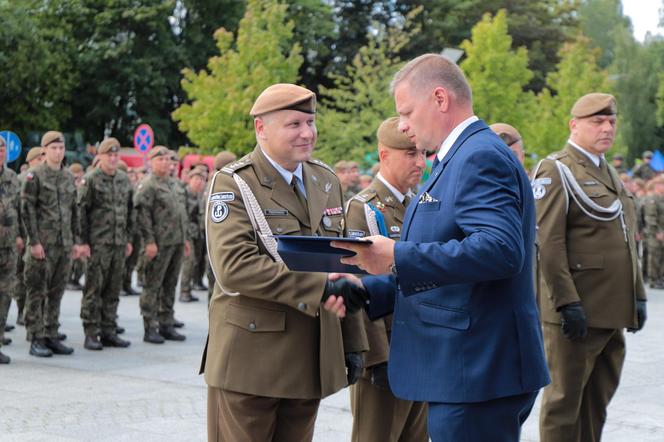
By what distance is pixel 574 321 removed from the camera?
5.72 metres

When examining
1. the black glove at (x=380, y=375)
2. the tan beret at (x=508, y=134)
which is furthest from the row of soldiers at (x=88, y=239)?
the black glove at (x=380, y=375)

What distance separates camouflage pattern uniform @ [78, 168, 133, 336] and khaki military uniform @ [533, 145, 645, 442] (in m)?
6.49

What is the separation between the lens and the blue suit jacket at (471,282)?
11.1 ft

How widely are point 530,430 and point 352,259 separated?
4289mm

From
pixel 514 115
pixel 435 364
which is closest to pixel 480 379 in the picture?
pixel 435 364

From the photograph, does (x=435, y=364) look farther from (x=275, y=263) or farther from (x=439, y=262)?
(x=275, y=263)

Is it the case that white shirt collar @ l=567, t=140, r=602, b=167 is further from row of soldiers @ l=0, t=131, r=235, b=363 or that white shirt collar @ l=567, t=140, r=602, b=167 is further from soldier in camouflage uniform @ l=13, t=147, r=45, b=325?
soldier in camouflage uniform @ l=13, t=147, r=45, b=325

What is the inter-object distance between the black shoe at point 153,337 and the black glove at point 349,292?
787cm

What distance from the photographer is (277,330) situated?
4285 mm

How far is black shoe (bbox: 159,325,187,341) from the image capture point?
39.4 ft

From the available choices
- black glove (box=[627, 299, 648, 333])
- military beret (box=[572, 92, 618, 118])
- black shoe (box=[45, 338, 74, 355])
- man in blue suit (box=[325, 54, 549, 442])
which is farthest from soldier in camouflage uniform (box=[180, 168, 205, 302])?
man in blue suit (box=[325, 54, 549, 442])

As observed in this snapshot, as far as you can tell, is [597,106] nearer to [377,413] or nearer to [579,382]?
[579,382]

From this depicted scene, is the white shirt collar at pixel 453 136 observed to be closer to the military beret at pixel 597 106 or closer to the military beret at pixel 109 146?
the military beret at pixel 597 106

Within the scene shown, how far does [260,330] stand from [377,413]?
1.28 m
